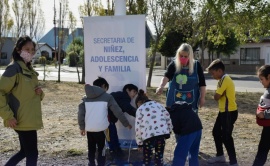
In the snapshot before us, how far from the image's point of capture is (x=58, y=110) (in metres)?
11.7

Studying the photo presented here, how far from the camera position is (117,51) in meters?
6.52

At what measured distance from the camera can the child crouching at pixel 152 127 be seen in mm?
4742

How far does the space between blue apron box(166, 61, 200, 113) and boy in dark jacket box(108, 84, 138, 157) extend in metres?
0.72

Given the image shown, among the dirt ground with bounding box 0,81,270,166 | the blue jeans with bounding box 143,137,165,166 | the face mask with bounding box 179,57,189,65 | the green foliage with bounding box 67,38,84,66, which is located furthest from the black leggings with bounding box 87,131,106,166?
the green foliage with bounding box 67,38,84,66

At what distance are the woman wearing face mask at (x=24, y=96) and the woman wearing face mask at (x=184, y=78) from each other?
2073 millimetres

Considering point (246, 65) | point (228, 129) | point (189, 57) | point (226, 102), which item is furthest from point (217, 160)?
point (246, 65)

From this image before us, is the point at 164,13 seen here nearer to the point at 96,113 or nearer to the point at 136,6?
the point at 136,6

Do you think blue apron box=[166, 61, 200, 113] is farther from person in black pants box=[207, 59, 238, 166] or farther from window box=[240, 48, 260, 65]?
window box=[240, 48, 260, 65]

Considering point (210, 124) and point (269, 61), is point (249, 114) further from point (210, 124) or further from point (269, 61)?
point (269, 61)

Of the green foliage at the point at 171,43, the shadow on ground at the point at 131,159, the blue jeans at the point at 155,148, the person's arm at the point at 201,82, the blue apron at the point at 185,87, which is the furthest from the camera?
the green foliage at the point at 171,43

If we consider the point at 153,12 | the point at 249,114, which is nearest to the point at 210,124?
the point at 249,114

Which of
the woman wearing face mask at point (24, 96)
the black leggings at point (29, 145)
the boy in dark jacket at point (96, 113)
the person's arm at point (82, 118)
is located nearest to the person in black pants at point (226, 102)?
the boy in dark jacket at point (96, 113)

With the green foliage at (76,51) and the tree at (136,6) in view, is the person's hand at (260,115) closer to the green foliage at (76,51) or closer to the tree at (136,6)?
the tree at (136,6)

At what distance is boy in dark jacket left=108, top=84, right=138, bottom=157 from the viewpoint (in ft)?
20.0
